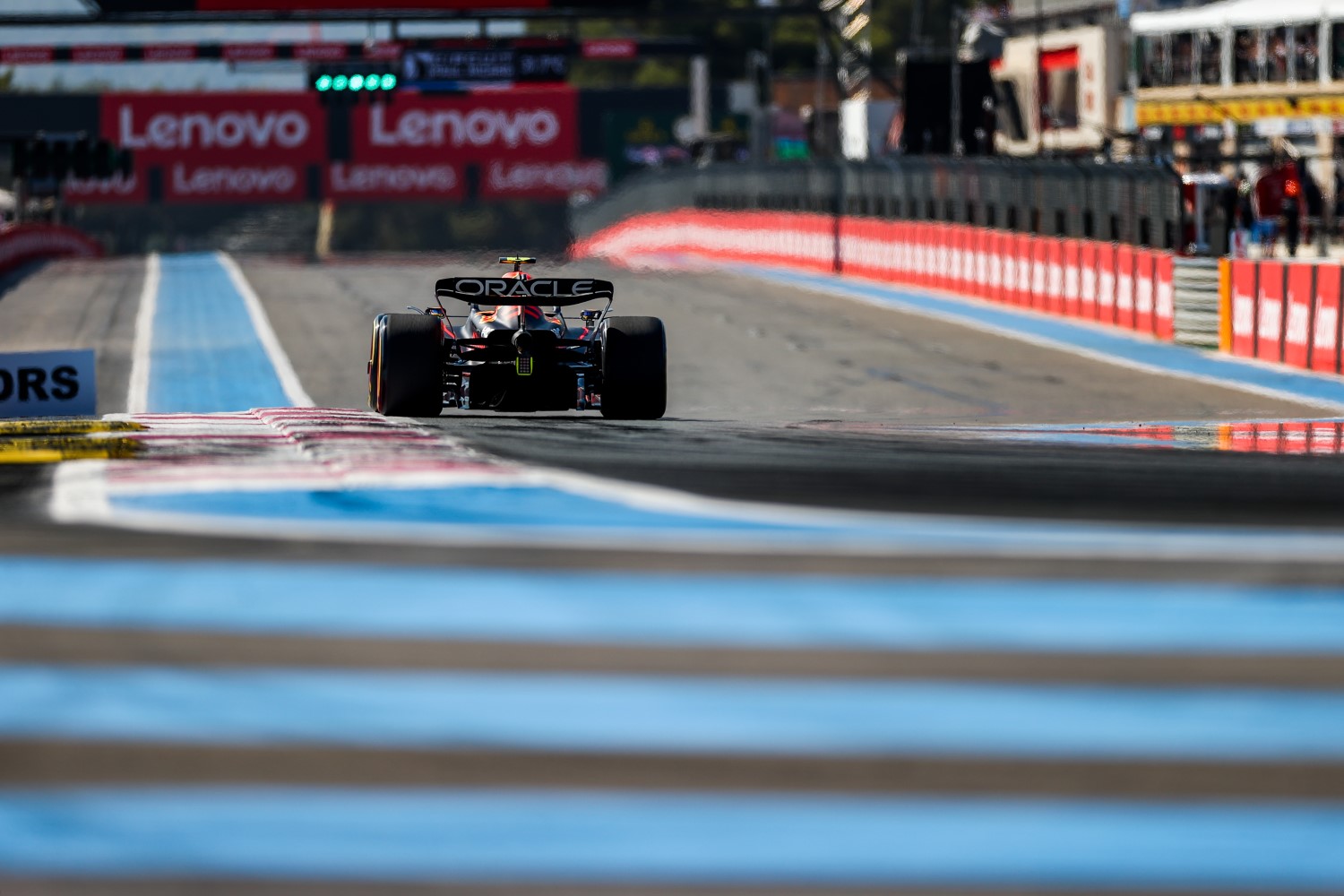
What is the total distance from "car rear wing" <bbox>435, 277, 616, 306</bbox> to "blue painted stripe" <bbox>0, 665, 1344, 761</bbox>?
1113 cm

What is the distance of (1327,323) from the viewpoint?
22516mm

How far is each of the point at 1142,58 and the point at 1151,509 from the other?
156 ft

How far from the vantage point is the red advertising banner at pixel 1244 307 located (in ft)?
81.4

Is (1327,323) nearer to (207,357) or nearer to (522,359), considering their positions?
(522,359)

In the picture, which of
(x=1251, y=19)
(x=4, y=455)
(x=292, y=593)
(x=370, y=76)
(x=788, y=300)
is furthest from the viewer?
(x=370, y=76)

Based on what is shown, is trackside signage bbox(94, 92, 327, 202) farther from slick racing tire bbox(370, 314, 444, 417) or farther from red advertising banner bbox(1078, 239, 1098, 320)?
slick racing tire bbox(370, 314, 444, 417)

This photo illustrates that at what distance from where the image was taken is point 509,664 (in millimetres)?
4496

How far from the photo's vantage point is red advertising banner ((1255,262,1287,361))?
78.1 ft

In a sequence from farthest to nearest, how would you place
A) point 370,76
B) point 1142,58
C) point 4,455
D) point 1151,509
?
point 370,76 < point 1142,58 < point 4,455 < point 1151,509

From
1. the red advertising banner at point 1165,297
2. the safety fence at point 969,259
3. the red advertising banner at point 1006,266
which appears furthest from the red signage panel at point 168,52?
the red advertising banner at point 1165,297

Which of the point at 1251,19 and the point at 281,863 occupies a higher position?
the point at 1251,19

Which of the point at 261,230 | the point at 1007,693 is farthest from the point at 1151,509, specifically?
the point at 261,230

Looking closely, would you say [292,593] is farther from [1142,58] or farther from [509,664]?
[1142,58]

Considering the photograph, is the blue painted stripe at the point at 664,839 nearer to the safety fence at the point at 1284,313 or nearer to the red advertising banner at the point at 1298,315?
the safety fence at the point at 1284,313
